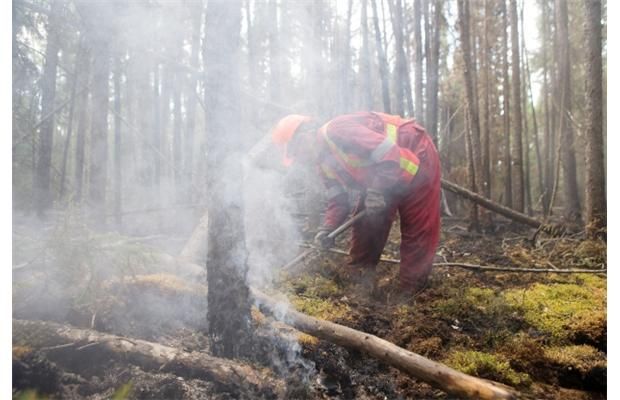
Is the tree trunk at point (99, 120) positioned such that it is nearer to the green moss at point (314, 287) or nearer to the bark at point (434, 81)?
the green moss at point (314, 287)

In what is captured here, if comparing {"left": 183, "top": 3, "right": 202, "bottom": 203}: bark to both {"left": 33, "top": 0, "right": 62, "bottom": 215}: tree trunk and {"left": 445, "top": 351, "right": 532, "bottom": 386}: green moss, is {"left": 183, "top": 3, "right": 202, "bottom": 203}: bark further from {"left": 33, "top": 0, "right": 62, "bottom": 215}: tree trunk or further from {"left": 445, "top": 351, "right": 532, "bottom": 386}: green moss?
{"left": 445, "top": 351, "right": 532, "bottom": 386}: green moss

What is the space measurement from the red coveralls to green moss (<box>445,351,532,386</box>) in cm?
95

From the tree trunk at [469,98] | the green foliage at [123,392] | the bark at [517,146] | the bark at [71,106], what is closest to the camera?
the green foliage at [123,392]

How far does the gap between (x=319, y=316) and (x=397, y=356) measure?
1.93ft

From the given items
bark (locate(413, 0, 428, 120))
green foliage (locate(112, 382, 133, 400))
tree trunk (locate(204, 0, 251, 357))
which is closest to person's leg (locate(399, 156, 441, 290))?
tree trunk (locate(204, 0, 251, 357))

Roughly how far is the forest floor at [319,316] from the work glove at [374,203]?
0.67 metres

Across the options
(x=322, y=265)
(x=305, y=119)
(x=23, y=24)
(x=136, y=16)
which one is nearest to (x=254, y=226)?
(x=322, y=265)

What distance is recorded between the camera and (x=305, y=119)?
2631 millimetres

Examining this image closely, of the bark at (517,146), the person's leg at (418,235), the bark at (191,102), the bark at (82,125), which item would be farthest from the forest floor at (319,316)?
the bark at (517,146)

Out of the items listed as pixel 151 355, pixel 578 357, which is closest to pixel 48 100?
pixel 151 355

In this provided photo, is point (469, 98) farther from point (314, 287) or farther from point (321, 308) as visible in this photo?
point (321, 308)

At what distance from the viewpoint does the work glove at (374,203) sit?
2.81 m

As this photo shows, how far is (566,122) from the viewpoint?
3361 millimetres

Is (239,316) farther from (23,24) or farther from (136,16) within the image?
(136,16)
